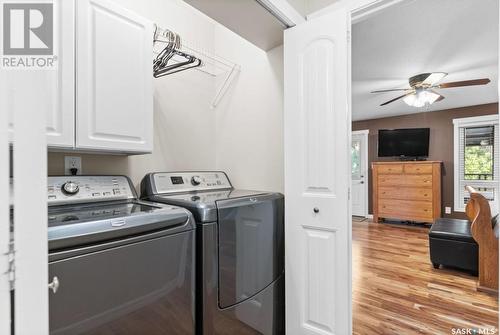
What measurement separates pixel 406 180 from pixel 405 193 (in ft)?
0.84

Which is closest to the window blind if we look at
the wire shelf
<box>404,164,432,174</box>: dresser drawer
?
<box>404,164,432,174</box>: dresser drawer

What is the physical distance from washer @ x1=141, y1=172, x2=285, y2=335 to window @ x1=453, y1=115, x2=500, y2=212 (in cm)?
495

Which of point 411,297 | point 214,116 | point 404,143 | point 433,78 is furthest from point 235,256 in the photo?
point 404,143

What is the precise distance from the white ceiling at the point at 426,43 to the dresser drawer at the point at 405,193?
1.95 m

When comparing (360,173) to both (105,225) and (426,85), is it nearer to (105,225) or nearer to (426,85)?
(426,85)

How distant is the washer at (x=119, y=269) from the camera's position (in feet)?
2.85

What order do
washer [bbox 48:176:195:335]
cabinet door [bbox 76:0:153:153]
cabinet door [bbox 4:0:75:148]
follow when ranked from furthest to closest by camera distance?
cabinet door [bbox 76:0:153:153], cabinet door [bbox 4:0:75:148], washer [bbox 48:176:195:335]

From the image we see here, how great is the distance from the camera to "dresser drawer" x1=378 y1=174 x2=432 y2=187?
5.15 meters

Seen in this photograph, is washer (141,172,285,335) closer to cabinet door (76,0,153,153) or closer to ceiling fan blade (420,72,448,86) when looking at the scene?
cabinet door (76,0,153,153)

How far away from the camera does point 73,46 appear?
125 cm

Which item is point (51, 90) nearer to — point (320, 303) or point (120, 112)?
point (120, 112)

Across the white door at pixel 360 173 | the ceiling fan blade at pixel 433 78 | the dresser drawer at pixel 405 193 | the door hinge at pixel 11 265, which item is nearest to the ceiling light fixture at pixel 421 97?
the ceiling fan blade at pixel 433 78

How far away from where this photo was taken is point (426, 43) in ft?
8.30

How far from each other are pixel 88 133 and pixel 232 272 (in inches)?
39.1
